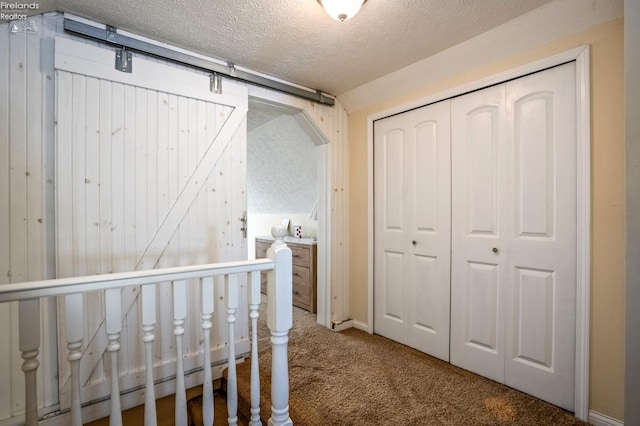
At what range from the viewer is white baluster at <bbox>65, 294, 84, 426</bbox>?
105 cm

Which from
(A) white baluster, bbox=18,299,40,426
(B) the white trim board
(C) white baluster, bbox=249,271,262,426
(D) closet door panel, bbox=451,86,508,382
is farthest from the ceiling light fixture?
(A) white baluster, bbox=18,299,40,426

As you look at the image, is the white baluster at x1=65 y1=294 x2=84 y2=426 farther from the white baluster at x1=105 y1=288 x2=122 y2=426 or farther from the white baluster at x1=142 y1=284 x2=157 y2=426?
the white baluster at x1=142 y1=284 x2=157 y2=426

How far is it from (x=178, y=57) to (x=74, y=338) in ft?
5.77

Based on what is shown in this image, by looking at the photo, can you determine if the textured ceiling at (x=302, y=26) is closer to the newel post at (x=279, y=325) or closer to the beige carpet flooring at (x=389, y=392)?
the newel post at (x=279, y=325)

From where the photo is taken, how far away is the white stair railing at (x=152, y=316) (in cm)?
100

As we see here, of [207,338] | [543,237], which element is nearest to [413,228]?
[543,237]

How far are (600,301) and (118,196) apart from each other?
107 inches

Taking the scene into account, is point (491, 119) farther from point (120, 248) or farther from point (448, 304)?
point (120, 248)

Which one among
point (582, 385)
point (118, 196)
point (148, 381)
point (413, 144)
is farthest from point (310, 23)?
point (582, 385)

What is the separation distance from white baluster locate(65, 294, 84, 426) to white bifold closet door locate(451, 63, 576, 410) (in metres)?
2.16

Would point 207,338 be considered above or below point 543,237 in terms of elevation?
below

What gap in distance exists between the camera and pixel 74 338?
1.05 m

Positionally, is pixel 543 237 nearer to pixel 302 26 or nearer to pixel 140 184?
pixel 302 26

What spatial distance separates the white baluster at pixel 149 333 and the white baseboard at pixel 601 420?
211 cm
